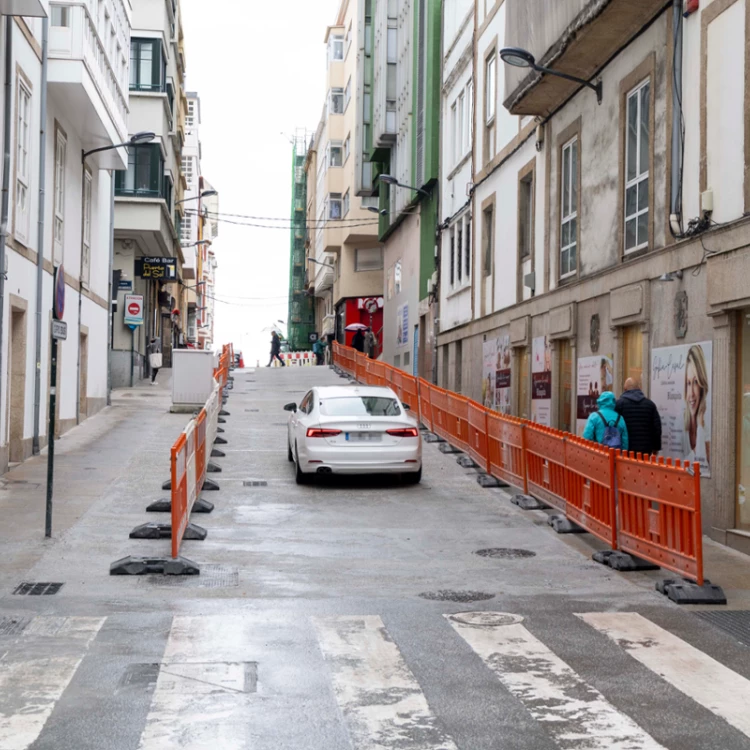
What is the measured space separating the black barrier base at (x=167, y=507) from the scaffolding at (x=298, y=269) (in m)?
86.9

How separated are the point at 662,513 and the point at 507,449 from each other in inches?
Result: 257

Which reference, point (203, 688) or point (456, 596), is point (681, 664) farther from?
point (203, 688)

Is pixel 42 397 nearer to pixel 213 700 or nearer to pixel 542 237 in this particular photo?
pixel 542 237

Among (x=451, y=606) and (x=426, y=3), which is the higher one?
(x=426, y=3)

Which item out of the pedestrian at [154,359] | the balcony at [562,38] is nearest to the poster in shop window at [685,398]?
the balcony at [562,38]

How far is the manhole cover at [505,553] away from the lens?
1138cm

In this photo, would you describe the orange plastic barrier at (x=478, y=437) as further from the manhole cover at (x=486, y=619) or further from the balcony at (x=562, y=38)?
the manhole cover at (x=486, y=619)

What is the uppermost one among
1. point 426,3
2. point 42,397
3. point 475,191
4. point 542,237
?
point 426,3

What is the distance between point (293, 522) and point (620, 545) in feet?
14.2

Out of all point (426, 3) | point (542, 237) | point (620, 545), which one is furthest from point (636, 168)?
point (426, 3)

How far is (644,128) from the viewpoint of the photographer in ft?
52.5

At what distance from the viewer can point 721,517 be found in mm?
12328

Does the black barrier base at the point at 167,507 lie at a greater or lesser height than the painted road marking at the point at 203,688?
greater

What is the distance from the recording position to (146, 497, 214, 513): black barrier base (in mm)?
13945
